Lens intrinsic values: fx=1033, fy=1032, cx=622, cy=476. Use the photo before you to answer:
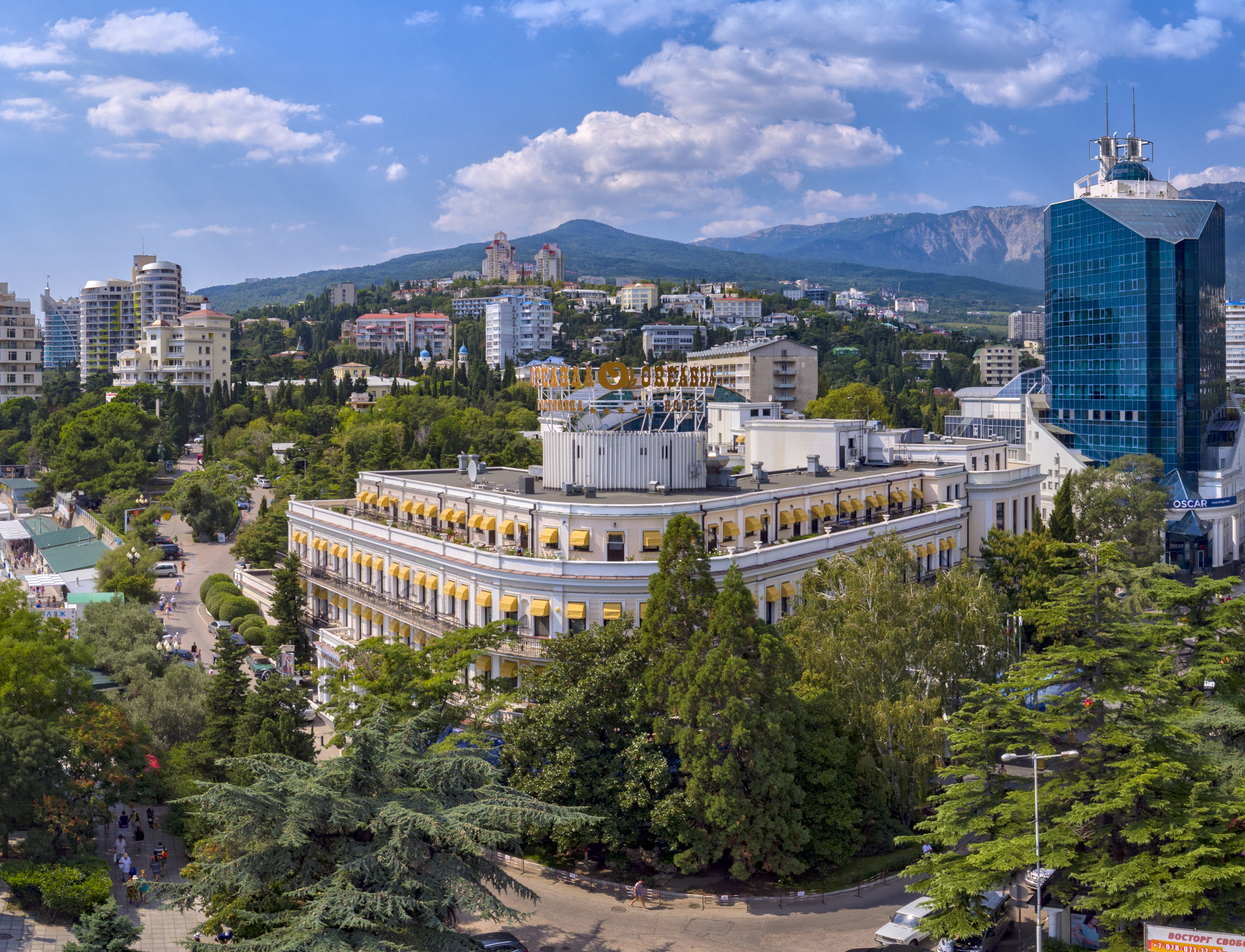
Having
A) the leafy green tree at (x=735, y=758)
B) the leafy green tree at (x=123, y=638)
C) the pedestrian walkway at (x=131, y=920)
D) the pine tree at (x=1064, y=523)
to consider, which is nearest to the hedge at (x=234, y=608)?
the leafy green tree at (x=123, y=638)

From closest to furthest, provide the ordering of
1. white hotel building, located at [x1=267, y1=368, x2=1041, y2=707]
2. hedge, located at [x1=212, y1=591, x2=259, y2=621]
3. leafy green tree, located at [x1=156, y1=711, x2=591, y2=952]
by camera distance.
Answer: leafy green tree, located at [x1=156, y1=711, x2=591, y2=952] → white hotel building, located at [x1=267, y1=368, x2=1041, y2=707] → hedge, located at [x1=212, y1=591, x2=259, y2=621]

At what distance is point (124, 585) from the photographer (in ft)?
249

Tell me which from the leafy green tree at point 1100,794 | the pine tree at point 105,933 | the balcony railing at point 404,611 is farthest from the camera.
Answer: the balcony railing at point 404,611

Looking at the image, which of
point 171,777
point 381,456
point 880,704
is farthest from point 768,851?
point 381,456

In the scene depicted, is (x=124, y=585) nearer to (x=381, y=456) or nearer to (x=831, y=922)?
(x=381, y=456)

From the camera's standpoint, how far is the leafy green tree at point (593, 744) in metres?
36.1

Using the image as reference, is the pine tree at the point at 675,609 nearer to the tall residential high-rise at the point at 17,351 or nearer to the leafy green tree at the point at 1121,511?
the leafy green tree at the point at 1121,511

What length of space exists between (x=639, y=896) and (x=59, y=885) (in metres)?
19.5

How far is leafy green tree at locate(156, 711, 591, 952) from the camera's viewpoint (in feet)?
81.0

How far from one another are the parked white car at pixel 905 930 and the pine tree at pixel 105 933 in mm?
21485

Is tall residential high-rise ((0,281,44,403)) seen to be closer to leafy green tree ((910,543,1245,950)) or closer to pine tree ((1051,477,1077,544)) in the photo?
pine tree ((1051,477,1077,544))

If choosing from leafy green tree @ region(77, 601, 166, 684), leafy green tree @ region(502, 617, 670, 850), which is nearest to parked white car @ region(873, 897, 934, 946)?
leafy green tree @ region(502, 617, 670, 850)

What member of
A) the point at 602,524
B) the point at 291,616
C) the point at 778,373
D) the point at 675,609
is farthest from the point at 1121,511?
the point at 778,373

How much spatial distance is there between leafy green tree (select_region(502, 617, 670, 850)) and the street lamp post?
12.3 meters
